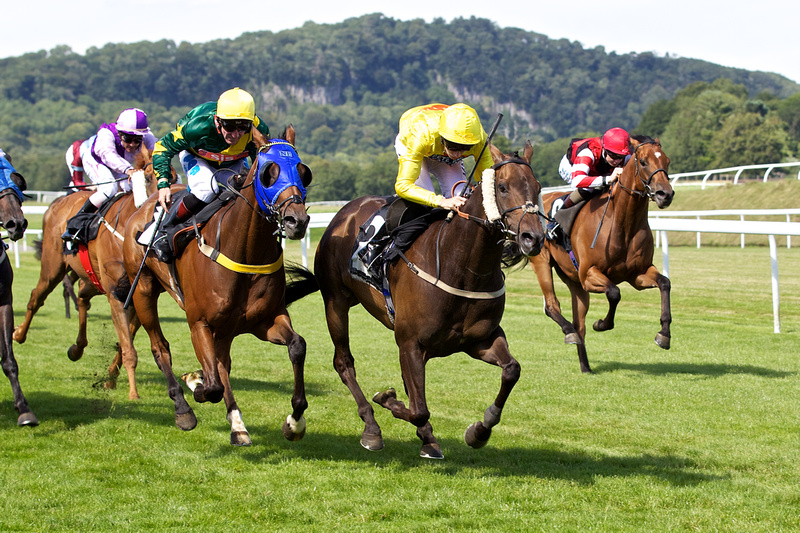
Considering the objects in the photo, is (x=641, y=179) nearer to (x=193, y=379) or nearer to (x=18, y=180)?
(x=193, y=379)

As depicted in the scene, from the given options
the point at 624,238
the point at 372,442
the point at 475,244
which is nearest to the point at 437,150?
the point at 475,244

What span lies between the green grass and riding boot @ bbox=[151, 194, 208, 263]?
126cm

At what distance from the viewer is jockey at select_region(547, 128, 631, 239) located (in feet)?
27.4

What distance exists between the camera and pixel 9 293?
5984 millimetres

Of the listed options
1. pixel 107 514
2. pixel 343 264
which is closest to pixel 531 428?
pixel 343 264

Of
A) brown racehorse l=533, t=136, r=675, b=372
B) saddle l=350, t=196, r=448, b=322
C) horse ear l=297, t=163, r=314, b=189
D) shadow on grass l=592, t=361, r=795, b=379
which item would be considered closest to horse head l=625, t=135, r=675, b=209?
brown racehorse l=533, t=136, r=675, b=372

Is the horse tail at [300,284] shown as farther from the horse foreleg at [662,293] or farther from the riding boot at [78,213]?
the horse foreleg at [662,293]

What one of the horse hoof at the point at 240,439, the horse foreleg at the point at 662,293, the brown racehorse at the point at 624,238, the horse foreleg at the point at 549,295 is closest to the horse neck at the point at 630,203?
the brown racehorse at the point at 624,238

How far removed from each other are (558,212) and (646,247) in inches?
50.2

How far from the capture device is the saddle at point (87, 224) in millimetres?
7792

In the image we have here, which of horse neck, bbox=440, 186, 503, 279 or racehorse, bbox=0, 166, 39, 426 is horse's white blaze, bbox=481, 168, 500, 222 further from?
racehorse, bbox=0, 166, 39, 426

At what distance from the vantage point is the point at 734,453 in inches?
207

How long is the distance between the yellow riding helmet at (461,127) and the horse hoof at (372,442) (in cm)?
183

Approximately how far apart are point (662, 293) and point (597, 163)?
163 centimetres
